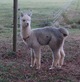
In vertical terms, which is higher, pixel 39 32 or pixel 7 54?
pixel 39 32

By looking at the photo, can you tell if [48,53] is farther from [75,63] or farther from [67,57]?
[75,63]

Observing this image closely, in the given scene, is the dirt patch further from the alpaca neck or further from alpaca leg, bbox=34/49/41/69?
the alpaca neck

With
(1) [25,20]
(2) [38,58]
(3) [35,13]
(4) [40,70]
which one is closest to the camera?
(1) [25,20]

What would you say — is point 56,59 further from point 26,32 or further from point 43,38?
point 26,32

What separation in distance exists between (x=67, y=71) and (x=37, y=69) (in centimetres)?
78

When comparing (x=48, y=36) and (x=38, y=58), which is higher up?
(x=48, y=36)

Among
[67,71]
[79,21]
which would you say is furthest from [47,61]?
[79,21]

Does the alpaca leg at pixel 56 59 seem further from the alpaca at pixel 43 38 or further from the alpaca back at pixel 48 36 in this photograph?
the alpaca back at pixel 48 36

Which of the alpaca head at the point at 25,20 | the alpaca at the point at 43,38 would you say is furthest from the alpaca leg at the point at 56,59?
the alpaca head at the point at 25,20

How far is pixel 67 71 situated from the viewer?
714 cm

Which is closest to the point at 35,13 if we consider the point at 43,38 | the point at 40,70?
the point at 43,38

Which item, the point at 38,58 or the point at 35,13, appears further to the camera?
the point at 35,13

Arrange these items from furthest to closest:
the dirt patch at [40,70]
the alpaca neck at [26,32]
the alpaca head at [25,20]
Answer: the alpaca neck at [26,32] → the alpaca head at [25,20] → the dirt patch at [40,70]

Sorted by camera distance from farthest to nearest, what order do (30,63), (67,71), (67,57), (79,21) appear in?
(79,21) < (67,57) < (30,63) < (67,71)
